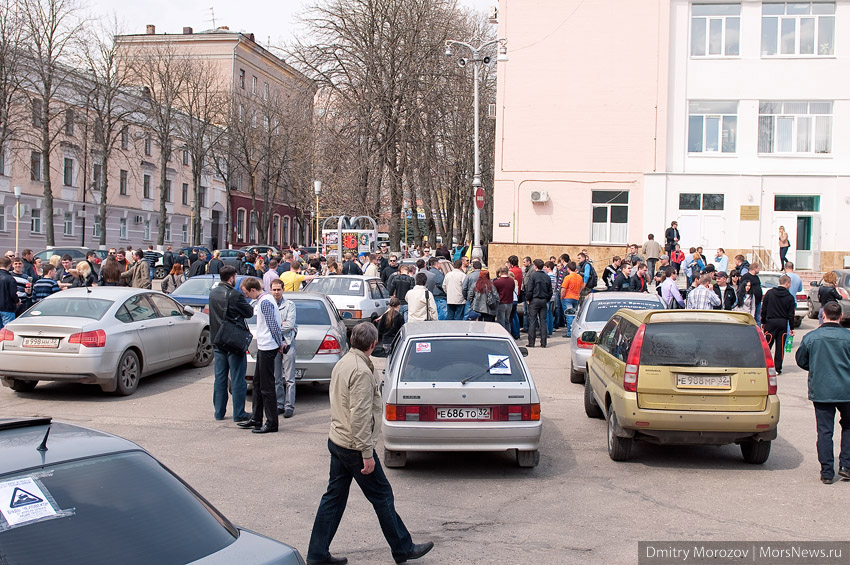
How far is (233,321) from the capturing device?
934cm

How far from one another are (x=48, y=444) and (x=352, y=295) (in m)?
13.5

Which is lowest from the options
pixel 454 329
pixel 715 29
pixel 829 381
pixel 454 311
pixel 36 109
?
pixel 454 311

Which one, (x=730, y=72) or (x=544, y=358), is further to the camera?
(x=730, y=72)

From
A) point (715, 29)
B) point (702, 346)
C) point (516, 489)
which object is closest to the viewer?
point (516, 489)

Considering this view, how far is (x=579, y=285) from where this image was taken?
1889 cm

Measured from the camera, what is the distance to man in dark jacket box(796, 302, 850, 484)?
744 centimetres

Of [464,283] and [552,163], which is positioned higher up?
[552,163]

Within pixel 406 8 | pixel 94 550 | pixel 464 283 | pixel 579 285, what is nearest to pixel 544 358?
pixel 464 283

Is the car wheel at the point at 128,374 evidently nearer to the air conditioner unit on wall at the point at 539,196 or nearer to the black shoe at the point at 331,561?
the black shoe at the point at 331,561

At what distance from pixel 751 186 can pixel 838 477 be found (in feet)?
82.1

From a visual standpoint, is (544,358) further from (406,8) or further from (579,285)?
(406,8)

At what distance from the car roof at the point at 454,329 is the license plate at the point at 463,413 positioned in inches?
36.1

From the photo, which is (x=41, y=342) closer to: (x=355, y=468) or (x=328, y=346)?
(x=328, y=346)

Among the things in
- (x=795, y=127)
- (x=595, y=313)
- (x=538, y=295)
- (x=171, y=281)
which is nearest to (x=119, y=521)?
(x=595, y=313)
